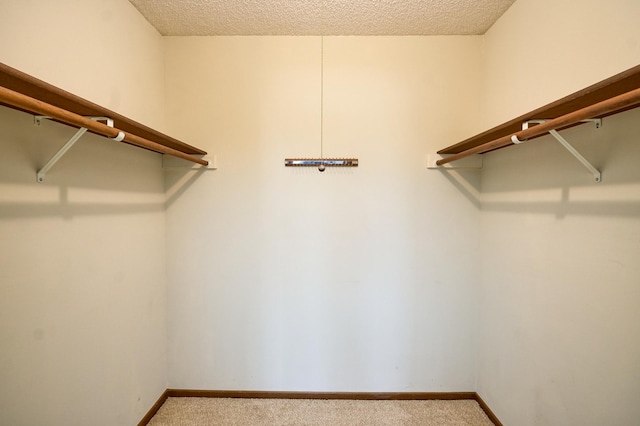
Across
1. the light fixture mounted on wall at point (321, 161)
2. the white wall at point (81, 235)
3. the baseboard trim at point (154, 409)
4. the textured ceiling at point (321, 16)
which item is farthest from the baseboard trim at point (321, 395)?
the textured ceiling at point (321, 16)

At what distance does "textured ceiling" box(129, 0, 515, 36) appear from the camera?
5.32 feet

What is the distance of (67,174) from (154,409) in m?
1.64

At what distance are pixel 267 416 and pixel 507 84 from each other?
2.68 m

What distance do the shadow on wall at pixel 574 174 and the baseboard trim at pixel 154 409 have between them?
8.76ft

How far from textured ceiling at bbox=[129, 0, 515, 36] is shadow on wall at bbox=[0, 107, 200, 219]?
3.05ft

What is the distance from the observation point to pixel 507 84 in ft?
5.46

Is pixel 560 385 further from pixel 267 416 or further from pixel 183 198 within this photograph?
pixel 183 198

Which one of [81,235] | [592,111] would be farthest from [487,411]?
[81,235]

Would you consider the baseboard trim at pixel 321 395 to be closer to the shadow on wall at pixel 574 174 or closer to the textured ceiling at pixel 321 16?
the shadow on wall at pixel 574 174

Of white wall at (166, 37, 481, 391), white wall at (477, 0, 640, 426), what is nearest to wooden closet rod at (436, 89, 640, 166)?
white wall at (477, 0, 640, 426)

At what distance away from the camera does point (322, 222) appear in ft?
6.47

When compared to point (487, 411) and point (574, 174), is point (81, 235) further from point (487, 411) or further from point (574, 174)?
point (487, 411)

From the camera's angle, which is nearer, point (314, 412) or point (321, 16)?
point (321, 16)

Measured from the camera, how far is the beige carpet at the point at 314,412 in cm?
176
